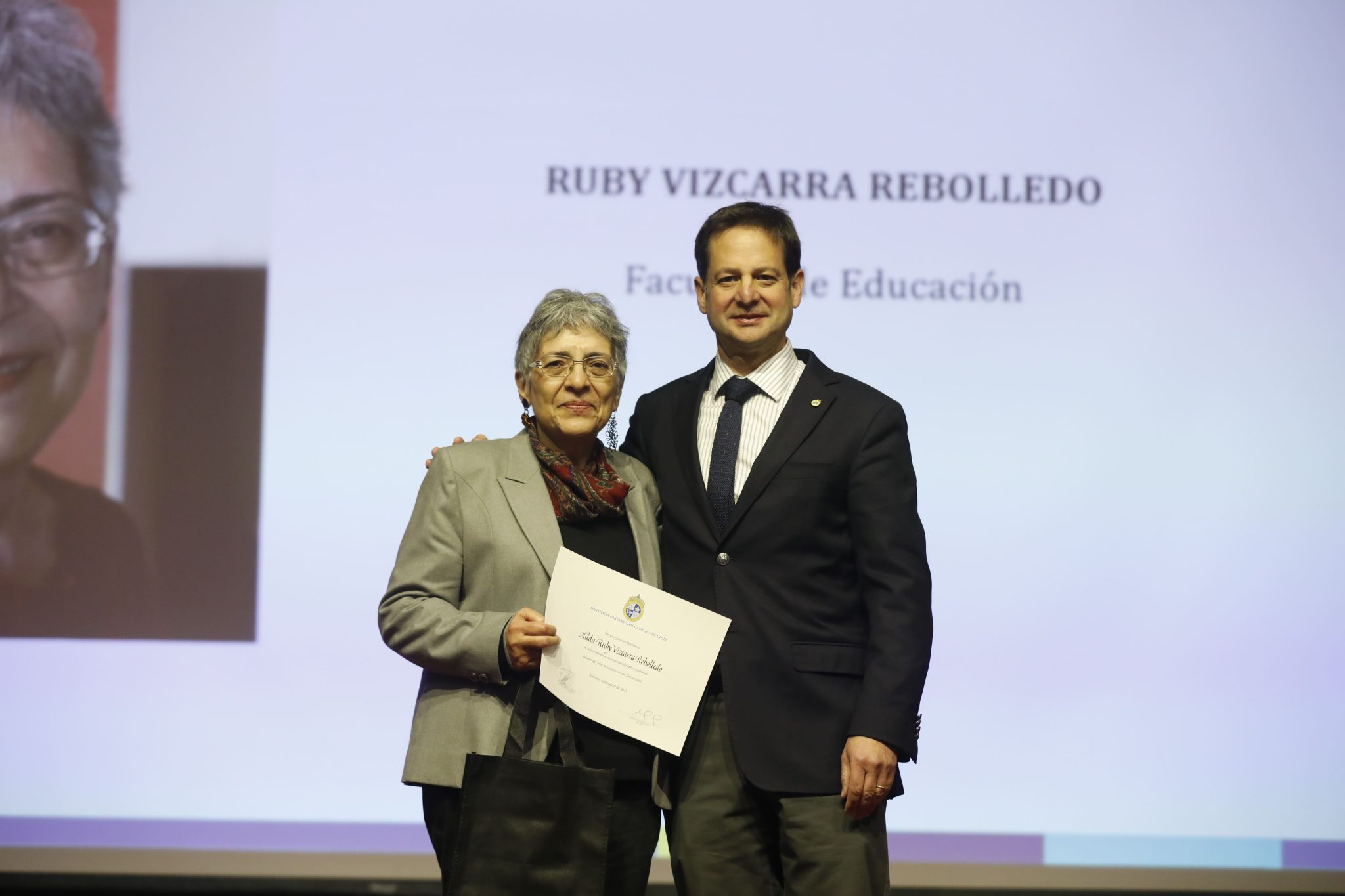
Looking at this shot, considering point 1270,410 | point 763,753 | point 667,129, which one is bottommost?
point 763,753

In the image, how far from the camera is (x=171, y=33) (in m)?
3.49

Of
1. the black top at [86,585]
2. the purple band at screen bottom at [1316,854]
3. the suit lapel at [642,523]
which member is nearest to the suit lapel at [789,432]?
the suit lapel at [642,523]

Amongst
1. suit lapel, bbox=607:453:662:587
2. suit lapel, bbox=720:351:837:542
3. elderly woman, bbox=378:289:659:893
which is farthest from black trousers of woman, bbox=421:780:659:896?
suit lapel, bbox=720:351:837:542

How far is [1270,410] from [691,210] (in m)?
1.88

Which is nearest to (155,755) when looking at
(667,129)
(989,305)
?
(667,129)

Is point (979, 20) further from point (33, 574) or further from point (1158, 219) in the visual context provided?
point (33, 574)

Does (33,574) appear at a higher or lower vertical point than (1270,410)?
lower

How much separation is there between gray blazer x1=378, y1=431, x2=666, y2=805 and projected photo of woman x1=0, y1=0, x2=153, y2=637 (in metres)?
1.95

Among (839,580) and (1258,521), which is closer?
(839,580)

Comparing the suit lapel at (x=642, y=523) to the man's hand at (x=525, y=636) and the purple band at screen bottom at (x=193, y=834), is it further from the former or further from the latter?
the purple band at screen bottom at (x=193, y=834)

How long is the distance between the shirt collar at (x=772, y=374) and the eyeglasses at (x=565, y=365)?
11.6 inches

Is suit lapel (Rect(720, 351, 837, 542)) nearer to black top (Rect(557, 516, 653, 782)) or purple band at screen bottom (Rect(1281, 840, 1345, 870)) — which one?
black top (Rect(557, 516, 653, 782))

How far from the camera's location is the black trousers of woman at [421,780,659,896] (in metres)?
1.82

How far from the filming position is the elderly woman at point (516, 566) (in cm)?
179
